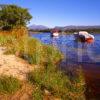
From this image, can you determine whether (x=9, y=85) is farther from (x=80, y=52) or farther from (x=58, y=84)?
(x=80, y=52)

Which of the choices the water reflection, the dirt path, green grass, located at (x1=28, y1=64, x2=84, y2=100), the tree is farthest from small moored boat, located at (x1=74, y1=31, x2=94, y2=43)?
green grass, located at (x1=28, y1=64, x2=84, y2=100)

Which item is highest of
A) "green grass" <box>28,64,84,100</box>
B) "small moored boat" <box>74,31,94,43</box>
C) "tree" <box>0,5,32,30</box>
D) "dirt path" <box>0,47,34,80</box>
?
"tree" <box>0,5,32,30</box>

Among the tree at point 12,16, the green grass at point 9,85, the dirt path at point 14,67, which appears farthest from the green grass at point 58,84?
the tree at point 12,16

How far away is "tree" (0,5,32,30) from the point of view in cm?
3502

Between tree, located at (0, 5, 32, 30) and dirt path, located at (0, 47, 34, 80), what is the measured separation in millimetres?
19464

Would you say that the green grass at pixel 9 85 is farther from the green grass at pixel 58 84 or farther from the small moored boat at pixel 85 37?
the small moored boat at pixel 85 37

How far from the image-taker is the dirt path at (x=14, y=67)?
1223cm

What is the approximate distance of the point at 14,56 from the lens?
53.0ft

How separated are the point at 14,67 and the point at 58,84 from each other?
3.15 meters

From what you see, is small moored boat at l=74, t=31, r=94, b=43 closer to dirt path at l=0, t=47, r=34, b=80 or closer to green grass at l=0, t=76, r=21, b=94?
dirt path at l=0, t=47, r=34, b=80

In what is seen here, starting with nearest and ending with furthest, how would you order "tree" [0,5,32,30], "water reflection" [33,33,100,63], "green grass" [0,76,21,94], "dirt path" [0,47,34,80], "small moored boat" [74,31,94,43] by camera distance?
1. "green grass" [0,76,21,94]
2. "dirt path" [0,47,34,80]
3. "water reflection" [33,33,100,63]
4. "tree" [0,5,32,30]
5. "small moored boat" [74,31,94,43]

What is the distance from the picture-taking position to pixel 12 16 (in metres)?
35.2

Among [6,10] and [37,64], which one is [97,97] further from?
[6,10]

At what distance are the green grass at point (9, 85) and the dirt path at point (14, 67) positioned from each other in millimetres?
830
